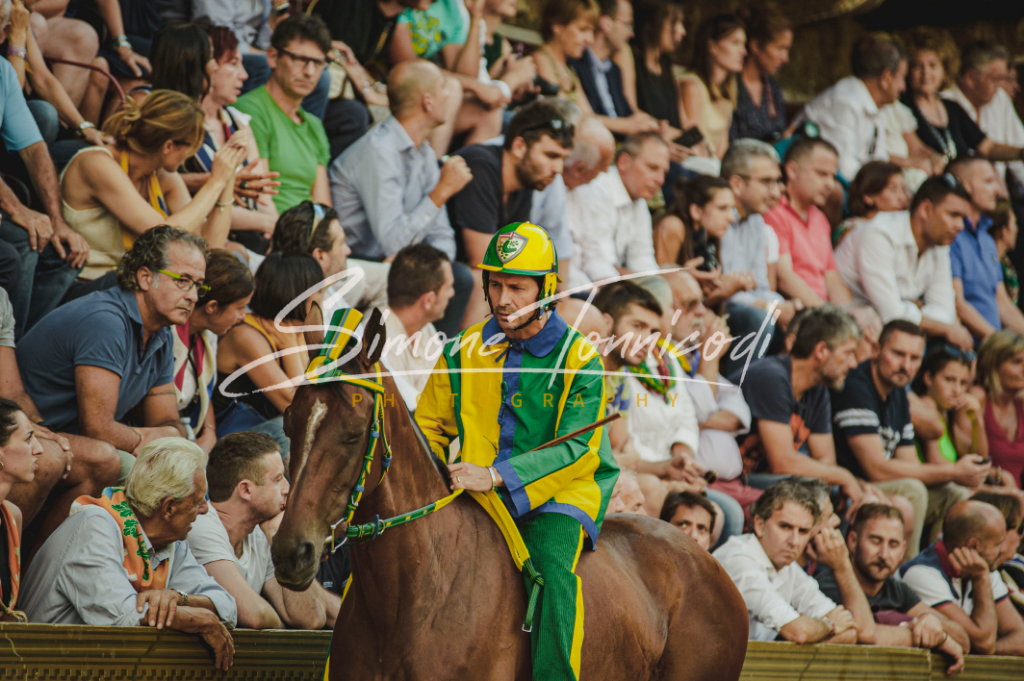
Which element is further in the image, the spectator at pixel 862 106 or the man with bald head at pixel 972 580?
the spectator at pixel 862 106

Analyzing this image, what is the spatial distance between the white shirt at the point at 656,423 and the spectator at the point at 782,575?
0.85m

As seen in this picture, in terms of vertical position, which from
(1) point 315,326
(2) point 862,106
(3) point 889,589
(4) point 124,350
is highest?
(1) point 315,326

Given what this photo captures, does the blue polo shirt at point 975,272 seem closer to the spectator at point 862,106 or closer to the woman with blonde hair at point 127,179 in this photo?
the spectator at point 862,106

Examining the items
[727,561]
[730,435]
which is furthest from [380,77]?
[727,561]

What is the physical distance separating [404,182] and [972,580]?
4.41m

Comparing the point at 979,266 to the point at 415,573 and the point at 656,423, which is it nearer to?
the point at 656,423

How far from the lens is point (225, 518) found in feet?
14.3

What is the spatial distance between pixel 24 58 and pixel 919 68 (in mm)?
9939

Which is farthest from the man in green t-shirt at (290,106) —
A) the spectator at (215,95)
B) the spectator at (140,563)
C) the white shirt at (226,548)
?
the spectator at (140,563)

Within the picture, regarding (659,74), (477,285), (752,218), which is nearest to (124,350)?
(477,285)

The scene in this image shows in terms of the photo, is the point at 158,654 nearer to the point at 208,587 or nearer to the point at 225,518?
the point at 208,587

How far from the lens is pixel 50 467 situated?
3916 mm

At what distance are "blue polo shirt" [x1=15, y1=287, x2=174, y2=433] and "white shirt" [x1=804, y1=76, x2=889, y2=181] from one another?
8350 millimetres

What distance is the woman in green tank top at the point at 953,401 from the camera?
888 centimetres
